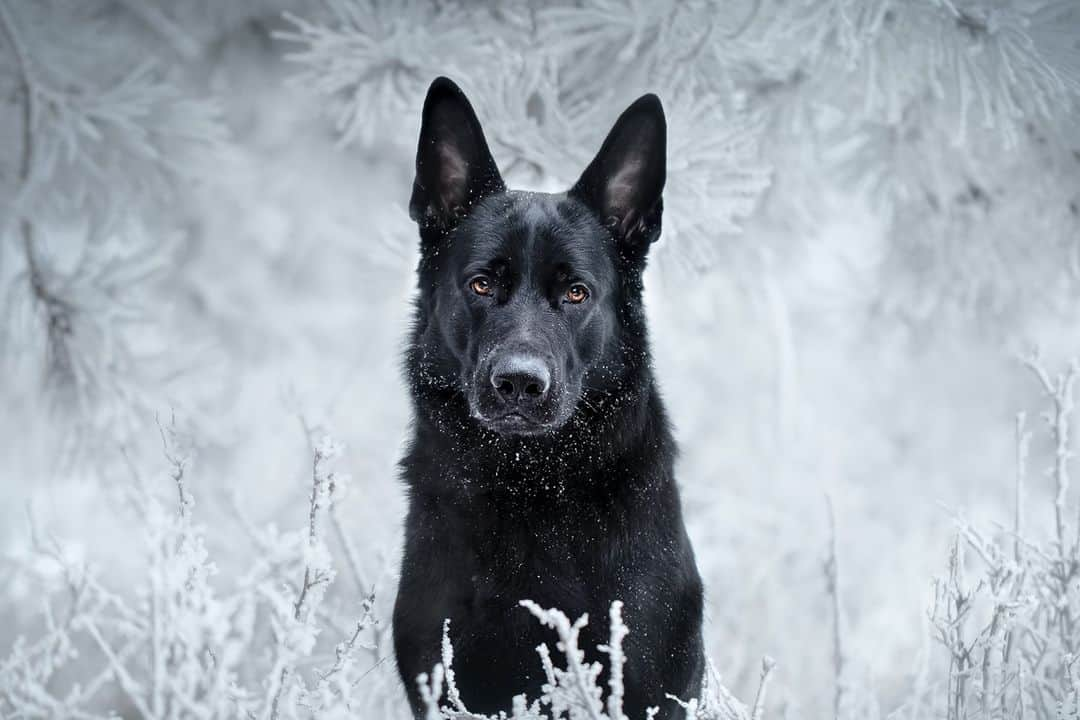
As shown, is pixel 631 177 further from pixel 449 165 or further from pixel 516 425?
pixel 516 425

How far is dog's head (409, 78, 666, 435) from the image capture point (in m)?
2.63

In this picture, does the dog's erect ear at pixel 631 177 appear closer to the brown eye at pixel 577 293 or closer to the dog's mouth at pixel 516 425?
the brown eye at pixel 577 293

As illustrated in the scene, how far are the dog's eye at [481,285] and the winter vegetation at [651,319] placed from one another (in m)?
0.70

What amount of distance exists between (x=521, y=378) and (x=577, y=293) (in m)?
0.44

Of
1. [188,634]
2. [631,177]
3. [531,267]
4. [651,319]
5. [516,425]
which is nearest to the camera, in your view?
[188,634]

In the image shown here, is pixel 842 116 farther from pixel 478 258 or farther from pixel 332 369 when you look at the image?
pixel 332 369

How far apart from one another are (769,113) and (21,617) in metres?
5.87

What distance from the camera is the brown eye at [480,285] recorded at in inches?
111

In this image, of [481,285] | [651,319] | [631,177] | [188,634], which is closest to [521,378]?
[481,285]

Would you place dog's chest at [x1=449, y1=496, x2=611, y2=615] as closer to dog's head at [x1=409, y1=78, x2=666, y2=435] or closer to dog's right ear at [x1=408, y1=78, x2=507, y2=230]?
dog's head at [x1=409, y1=78, x2=666, y2=435]

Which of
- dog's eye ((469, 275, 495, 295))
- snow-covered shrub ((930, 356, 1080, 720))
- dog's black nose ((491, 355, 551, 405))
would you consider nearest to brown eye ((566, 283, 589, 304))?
dog's eye ((469, 275, 495, 295))

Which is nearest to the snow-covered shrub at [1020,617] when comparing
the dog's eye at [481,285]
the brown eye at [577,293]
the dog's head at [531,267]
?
the dog's head at [531,267]

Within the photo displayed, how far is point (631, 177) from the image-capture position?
3.00 m

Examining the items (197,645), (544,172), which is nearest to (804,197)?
(544,172)
